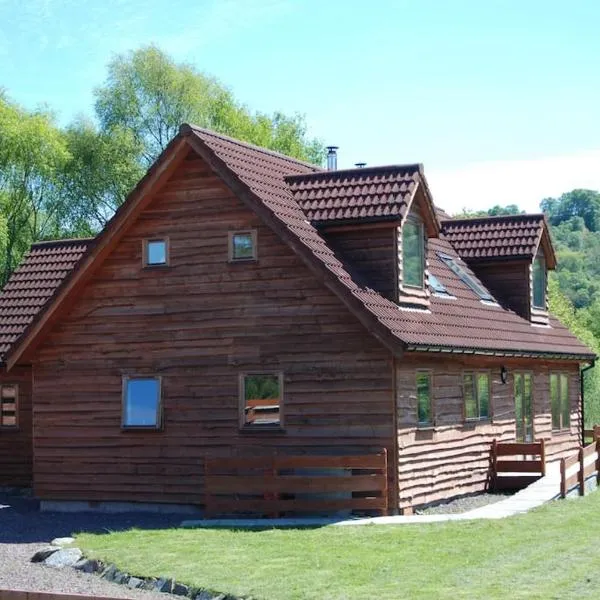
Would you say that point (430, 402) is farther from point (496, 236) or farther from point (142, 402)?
point (496, 236)

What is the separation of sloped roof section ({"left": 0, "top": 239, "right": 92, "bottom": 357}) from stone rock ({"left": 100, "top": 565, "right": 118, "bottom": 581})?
13912 millimetres

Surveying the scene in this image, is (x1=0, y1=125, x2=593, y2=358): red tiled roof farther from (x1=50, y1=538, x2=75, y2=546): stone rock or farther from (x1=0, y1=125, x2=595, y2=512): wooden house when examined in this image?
(x1=50, y1=538, x2=75, y2=546): stone rock

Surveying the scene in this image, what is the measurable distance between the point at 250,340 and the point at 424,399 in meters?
3.49

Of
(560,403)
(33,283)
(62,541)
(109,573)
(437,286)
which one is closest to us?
(109,573)

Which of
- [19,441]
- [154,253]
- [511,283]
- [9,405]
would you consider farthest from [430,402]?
[9,405]

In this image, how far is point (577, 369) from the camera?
3603cm

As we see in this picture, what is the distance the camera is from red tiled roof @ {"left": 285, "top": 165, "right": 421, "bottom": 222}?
964 inches

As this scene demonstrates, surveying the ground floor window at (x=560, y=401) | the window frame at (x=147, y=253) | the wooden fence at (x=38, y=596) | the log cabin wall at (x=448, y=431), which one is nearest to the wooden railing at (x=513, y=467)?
the log cabin wall at (x=448, y=431)

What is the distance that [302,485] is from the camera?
22.1m

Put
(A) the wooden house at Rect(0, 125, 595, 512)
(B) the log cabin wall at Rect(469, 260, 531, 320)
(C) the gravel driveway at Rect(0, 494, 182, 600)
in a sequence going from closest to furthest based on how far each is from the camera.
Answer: (C) the gravel driveway at Rect(0, 494, 182, 600), (A) the wooden house at Rect(0, 125, 595, 512), (B) the log cabin wall at Rect(469, 260, 531, 320)

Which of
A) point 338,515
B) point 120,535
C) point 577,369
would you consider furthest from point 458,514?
point 577,369

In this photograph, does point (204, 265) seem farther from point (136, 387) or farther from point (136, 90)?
point (136, 90)

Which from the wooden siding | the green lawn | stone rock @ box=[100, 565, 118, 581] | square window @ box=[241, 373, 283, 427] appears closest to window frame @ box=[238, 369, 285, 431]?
square window @ box=[241, 373, 283, 427]

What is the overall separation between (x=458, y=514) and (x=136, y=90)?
40.6 m
